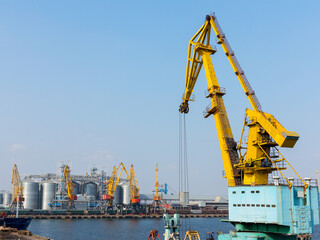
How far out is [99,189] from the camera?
19925 centimetres

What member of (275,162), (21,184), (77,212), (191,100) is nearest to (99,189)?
(77,212)

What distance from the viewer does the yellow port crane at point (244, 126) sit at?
4209cm

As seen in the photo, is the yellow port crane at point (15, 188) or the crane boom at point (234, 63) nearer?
the crane boom at point (234, 63)

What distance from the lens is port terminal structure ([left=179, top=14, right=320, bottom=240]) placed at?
34219mm

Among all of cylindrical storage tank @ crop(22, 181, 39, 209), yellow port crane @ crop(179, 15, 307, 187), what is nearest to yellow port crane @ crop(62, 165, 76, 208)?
cylindrical storage tank @ crop(22, 181, 39, 209)

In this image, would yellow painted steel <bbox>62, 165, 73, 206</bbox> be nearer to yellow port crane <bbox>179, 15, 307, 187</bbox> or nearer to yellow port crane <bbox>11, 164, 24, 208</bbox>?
yellow port crane <bbox>11, 164, 24, 208</bbox>

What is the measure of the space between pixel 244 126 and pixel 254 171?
19.4 feet

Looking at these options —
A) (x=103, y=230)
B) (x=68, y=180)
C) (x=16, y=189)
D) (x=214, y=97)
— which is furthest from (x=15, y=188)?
(x=214, y=97)

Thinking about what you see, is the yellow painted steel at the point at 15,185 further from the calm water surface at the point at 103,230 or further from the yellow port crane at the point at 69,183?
the calm water surface at the point at 103,230

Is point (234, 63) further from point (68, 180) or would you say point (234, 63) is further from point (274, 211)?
point (68, 180)

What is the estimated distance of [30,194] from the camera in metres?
183

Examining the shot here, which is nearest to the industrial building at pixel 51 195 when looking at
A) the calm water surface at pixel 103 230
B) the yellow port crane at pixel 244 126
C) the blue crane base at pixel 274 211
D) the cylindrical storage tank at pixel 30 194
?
the cylindrical storage tank at pixel 30 194

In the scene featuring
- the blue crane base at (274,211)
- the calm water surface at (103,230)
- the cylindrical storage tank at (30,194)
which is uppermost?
the blue crane base at (274,211)

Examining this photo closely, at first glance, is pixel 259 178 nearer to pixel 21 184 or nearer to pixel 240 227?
pixel 240 227
